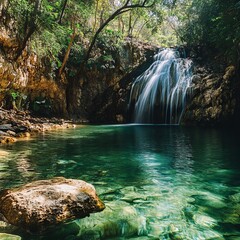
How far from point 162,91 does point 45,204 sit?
1726cm

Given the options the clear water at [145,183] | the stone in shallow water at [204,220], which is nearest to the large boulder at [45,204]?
the clear water at [145,183]

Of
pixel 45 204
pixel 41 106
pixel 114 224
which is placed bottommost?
pixel 114 224

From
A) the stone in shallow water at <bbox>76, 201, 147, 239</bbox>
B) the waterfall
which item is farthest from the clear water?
the waterfall

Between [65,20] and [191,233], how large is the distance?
19.1m

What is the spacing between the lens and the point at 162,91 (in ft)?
63.9

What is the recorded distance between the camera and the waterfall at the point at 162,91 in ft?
61.0

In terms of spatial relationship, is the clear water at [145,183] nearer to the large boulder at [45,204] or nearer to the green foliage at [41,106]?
the large boulder at [45,204]

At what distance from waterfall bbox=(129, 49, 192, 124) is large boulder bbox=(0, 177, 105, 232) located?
15.5 meters

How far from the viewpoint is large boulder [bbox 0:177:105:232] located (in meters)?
2.89

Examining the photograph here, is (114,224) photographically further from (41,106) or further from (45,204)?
(41,106)

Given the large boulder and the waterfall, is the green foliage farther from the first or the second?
the large boulder

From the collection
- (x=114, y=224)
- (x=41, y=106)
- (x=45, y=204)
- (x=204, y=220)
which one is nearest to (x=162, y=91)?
(x=41, y=106)

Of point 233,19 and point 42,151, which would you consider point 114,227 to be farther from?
point 233,19

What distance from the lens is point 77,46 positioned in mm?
19984
